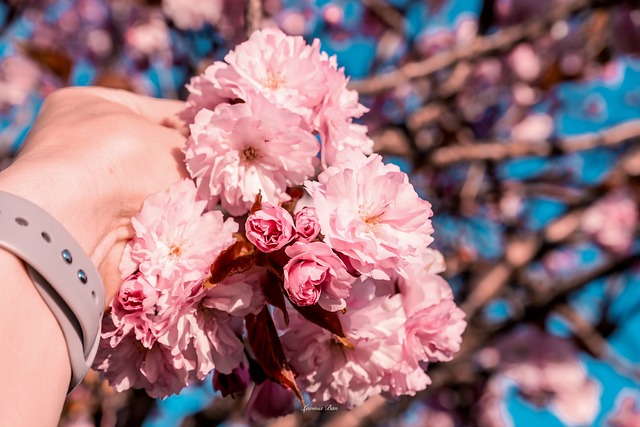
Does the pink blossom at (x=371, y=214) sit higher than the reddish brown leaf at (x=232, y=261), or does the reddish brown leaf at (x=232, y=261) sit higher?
the pink blossom at (x=371, y=214)

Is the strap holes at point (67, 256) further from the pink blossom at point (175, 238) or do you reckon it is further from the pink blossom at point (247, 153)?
the pink blossom at point (247, 153)

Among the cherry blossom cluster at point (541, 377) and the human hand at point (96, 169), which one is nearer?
the human hand at point (96, 169)

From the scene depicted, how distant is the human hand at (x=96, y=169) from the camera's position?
0.82 meters

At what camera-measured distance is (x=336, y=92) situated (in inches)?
42.4

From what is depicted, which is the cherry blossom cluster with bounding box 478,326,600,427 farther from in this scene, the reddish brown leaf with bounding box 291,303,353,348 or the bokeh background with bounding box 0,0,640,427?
the reddish brown leaf with bounding box 291,303,353,348

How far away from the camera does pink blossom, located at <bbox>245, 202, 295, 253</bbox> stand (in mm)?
857

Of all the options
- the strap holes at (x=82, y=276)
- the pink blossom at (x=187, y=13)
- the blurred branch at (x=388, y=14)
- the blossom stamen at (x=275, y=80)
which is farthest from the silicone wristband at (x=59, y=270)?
the pink blossom at (x=187, y=13)

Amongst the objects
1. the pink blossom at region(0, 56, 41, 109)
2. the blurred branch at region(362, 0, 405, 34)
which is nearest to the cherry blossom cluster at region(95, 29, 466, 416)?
the blurred branch at region(362, 0, 405, 34)

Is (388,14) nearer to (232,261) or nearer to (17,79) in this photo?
(232,261)

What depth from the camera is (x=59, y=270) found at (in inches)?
29.1

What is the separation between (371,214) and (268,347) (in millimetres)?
289

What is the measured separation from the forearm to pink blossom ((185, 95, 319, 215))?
0.34 meters

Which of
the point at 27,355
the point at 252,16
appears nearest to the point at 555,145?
the point at 252,16

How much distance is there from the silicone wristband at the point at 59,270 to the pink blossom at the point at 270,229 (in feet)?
0.74
